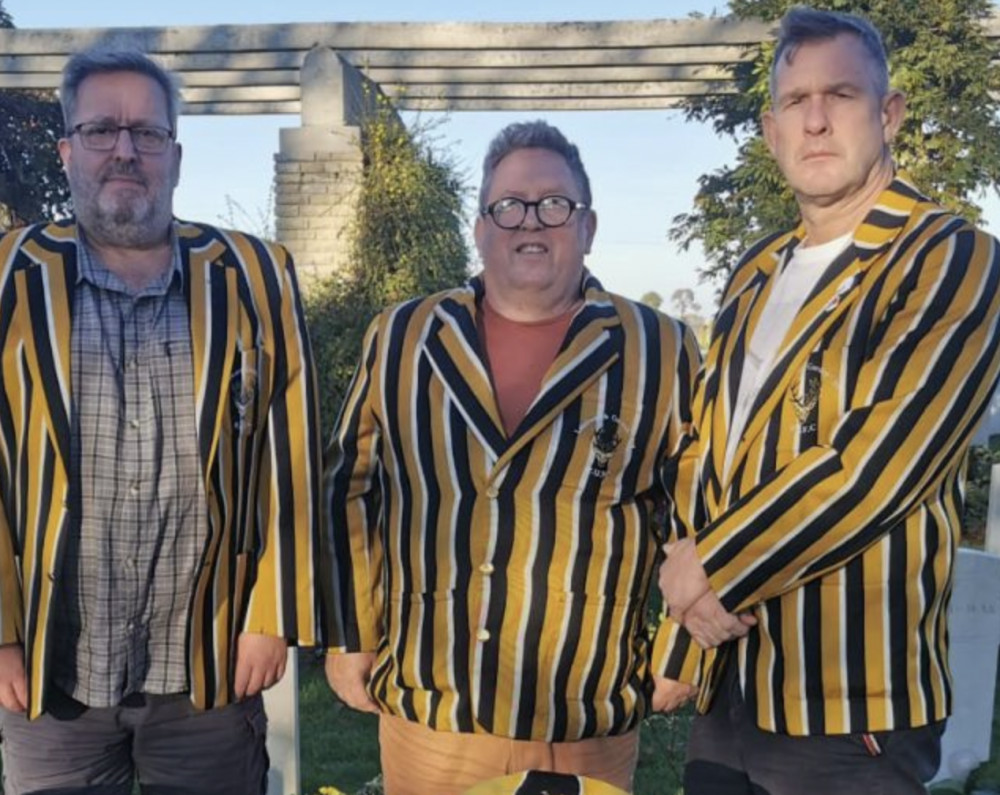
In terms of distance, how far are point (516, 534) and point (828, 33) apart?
1344 millimetres

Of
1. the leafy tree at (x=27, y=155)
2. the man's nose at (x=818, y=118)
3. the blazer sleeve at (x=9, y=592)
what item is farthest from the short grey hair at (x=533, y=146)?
the leafy tree at (x=27, y=155)

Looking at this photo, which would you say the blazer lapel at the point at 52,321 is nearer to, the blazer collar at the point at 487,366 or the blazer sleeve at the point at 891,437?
the blazer collar at the point at 487,366

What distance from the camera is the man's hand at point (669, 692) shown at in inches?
99.8

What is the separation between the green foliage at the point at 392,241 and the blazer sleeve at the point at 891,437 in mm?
5597

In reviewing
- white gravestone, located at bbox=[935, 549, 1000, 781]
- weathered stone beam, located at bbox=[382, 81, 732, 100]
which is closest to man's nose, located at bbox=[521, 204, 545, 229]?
white gravestone, located at bbox=[935, 549, 1000, 781]

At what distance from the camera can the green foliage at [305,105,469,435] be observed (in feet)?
25.9

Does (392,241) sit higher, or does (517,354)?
(392,241)

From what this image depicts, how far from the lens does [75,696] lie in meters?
2.43

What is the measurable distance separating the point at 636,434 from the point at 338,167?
7.51 meters

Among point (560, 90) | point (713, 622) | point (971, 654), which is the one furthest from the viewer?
point (560, 90)

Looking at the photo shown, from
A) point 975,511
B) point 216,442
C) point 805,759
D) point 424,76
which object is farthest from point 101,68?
point 975,511

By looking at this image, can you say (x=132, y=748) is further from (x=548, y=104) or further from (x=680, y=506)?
(x=548, y=104)

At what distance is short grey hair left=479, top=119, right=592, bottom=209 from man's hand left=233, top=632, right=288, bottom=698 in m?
1.22

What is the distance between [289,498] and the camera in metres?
2.57
